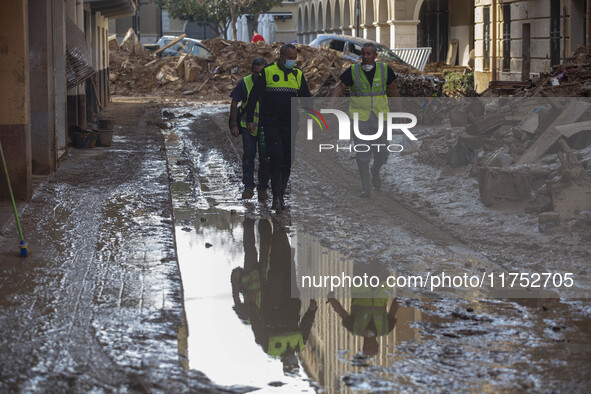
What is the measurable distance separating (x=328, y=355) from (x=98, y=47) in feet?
69.6

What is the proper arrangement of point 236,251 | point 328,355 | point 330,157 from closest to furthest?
point 328,355, point 236,251, point 330,157

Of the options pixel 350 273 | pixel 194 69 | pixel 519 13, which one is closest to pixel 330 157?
pixel 350 273

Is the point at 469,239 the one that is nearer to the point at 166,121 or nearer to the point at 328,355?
the point at 328,355

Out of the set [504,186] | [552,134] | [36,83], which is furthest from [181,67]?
[504,186]

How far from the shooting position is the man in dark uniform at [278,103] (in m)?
10.1

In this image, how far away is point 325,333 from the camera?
5887 millimetres

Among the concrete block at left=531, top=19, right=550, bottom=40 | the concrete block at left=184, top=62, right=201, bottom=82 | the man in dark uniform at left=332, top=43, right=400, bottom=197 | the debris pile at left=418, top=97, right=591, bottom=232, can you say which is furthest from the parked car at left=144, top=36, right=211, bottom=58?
the man in dark uniform at left=332, top=43, right=400, bottom=197

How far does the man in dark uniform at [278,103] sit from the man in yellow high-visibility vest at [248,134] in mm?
496

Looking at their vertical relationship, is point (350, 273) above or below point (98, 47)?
below

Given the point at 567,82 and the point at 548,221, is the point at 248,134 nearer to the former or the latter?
the point at 548,221

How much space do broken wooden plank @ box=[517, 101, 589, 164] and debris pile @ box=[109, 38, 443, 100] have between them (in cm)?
2061

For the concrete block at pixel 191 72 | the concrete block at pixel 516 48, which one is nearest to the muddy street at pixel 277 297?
the concrete block at pixel 516 48

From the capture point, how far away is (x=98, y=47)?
25188 mm

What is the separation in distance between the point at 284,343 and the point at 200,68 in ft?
101
